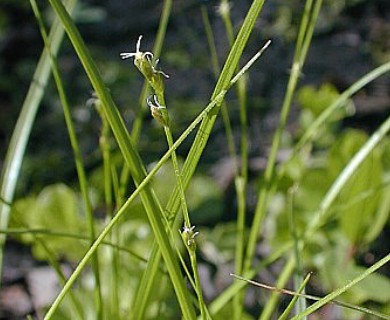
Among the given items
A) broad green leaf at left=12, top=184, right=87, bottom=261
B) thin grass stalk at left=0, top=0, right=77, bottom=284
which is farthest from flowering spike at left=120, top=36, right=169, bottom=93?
broad green leaf at left=12, top=184, right=87, bottom=261

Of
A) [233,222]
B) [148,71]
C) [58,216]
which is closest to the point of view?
[148,71]

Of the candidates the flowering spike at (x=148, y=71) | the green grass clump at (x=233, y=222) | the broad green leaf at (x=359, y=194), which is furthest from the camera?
the broad green leaf at (x=359, y=194)

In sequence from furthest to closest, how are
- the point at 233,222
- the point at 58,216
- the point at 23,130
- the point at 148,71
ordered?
the point at 233,222, the point at 58,216, the point at 23,130, the point at 148,71

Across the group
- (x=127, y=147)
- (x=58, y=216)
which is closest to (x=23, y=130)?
(x=58, y=216)

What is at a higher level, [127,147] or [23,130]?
[23,130]

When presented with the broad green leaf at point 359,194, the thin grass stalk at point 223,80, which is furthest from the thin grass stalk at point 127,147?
the broad green leaf at point 359,194

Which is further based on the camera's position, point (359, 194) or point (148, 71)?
point (359, 194)

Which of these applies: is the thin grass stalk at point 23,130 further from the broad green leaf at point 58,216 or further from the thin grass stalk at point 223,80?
the thin grass stalk at point 223,80

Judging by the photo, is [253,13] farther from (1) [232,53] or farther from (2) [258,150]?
(2) [258,150]

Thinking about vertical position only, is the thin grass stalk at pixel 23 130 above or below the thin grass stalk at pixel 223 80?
above

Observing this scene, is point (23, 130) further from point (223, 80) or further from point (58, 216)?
point (223, 80)

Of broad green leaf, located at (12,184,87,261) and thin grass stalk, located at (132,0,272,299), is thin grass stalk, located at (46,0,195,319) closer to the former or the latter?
thin grass stalk, located at (132,0,272,299)
